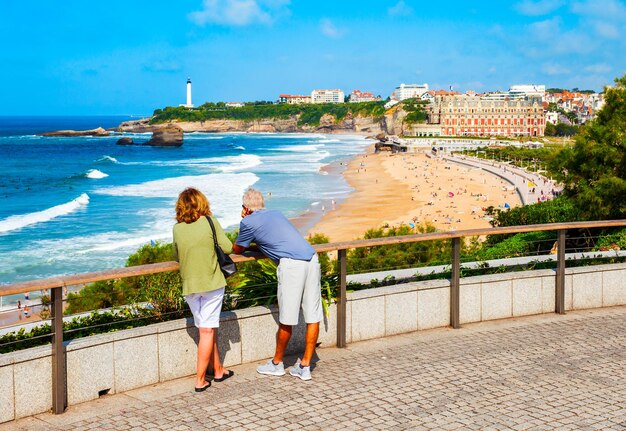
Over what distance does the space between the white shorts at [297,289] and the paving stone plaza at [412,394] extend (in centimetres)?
57

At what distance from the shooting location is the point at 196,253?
5.71 metres

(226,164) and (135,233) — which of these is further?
(226,164)

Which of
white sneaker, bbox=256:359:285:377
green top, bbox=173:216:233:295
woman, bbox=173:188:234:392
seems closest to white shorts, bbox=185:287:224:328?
woman, bbox=173:188:234:392

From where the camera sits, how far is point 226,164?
85.7 metres

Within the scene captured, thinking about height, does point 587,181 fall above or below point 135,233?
above

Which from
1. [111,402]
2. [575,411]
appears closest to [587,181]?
[575,411]

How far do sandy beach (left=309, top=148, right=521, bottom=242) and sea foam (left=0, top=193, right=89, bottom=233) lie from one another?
1621 centimetres

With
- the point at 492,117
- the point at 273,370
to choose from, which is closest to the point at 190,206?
the point at 273,370

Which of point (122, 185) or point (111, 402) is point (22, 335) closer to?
point (111, 402)

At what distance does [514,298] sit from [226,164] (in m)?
78.8

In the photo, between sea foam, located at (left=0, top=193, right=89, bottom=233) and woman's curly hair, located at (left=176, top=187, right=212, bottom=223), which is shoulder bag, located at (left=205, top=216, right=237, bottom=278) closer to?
woman's curly hair, located at (left=176, top=187, right=212, bottom=223)

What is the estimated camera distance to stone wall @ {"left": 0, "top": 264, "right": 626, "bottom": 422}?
5.32 m

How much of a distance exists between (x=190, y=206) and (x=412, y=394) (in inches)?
91.8

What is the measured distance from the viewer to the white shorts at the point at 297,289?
599cm
